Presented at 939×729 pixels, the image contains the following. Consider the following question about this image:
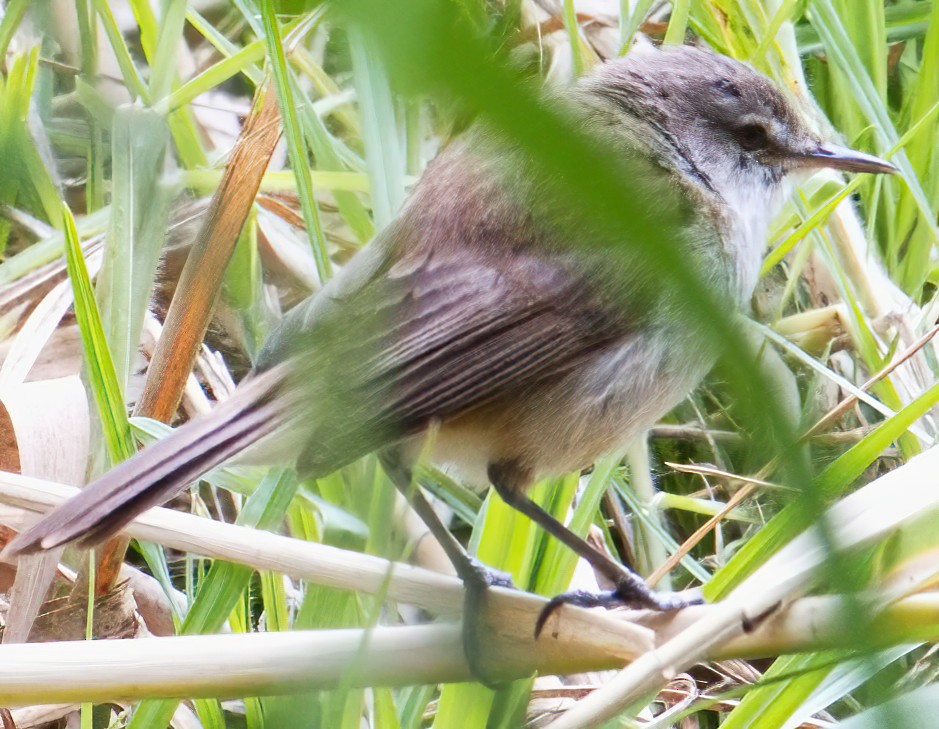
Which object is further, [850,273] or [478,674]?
[850,273]

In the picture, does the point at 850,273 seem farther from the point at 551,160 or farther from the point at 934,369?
the point at 551,160

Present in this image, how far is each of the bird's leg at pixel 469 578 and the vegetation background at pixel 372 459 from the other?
1.5 inches

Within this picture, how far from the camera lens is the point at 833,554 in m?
0.42

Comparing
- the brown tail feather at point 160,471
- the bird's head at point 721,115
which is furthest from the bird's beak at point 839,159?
the brown tail feather at point 160,471

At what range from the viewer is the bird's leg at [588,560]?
159 centimetres

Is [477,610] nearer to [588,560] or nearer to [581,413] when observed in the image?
[588,560]

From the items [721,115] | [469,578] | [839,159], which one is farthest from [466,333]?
[839,159]

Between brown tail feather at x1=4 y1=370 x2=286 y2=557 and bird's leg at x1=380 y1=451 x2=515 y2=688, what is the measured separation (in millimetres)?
184

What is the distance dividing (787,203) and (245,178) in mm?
1116

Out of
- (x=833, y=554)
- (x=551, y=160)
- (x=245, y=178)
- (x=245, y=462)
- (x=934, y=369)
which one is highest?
(x=245, y=178)

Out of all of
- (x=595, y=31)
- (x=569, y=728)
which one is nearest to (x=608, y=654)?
(x=569, y=728)

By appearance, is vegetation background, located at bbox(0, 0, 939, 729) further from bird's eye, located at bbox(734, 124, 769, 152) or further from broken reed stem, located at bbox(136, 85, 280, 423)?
bird's eye, located at bbox(734, 124, 769, 152)

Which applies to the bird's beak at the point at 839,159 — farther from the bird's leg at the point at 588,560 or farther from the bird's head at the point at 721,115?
the bird's leg at the point at 588,560

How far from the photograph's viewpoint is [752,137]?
6.36ft
